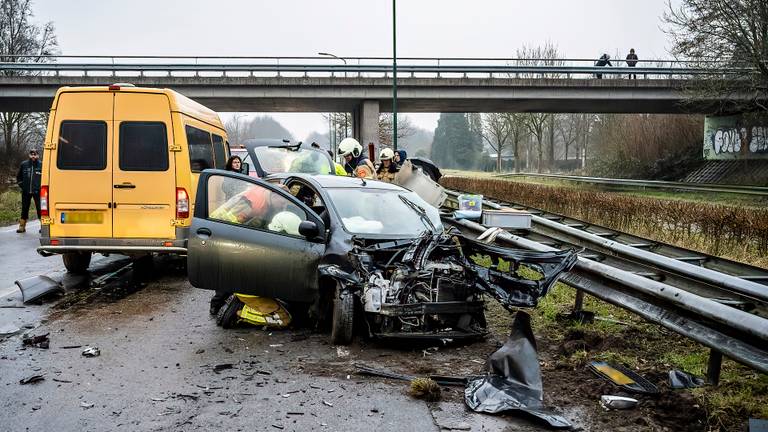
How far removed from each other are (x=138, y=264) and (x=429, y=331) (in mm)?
5968

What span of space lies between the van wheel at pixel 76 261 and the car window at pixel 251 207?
369cm

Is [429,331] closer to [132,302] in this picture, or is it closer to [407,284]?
[407,284]

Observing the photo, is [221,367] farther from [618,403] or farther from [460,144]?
[460,144]

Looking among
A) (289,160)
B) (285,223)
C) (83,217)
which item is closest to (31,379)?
(285,223)

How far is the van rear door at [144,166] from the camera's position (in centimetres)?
890

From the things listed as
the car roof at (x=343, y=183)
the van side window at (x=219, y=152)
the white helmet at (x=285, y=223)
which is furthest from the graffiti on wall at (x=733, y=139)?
the white helmet at (x=285, y=223)

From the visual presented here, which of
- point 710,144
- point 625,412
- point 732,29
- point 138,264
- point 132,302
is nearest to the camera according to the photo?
point 625,412

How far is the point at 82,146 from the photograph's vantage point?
8.86m

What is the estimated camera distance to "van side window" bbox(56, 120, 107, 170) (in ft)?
28.9

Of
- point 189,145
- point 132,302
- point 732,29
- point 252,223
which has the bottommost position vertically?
point 132,302

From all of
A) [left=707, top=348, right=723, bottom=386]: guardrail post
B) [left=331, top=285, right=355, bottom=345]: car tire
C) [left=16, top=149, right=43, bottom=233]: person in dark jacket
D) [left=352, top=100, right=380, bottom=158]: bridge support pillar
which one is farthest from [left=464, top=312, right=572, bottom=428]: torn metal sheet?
[left=352, top=100, right=380, bottom=158]: bridge support pillar

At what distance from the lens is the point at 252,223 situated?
6.75 m

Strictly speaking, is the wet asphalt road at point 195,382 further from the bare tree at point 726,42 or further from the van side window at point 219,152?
the bare tree at point 726,42

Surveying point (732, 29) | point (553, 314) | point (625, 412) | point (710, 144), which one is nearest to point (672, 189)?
point (732, 29)
